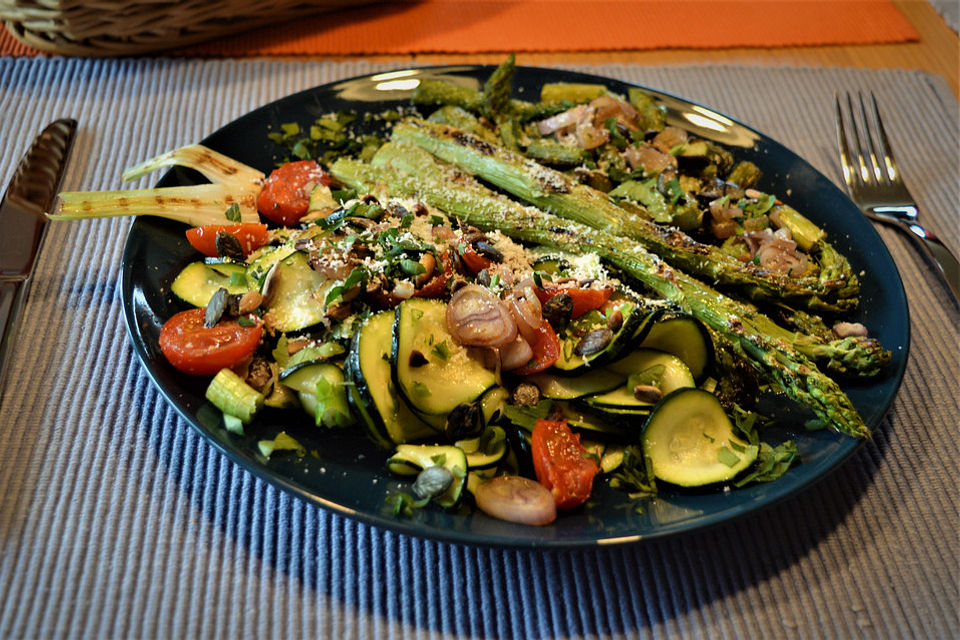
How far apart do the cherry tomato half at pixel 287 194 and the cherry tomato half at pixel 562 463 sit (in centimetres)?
150

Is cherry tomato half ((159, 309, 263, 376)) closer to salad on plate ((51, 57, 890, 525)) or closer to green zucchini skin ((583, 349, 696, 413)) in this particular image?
salad on plate ((51, 57, 890, 525))

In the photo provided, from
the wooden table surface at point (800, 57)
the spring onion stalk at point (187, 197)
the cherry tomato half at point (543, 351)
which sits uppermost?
the spring onion stalk at point (187, 197)

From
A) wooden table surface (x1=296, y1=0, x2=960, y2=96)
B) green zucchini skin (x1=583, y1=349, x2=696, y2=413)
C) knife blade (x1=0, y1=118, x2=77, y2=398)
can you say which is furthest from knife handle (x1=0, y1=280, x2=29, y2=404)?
wooden table surface (x1=296, y1=0, x2=960, y2=96)

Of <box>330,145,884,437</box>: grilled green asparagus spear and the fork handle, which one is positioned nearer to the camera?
<box>330,145,884,437</box>: grilled green asparagus spear

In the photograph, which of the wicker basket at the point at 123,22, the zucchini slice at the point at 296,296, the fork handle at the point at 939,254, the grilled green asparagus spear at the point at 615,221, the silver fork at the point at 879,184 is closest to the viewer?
the zucchini slice at the point at 296,296

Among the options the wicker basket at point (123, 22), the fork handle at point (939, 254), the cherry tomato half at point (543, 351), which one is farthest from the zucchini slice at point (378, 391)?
the wicker basket at point (123, 22)

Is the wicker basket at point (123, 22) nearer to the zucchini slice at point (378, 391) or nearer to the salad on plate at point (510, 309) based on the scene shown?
the salad on plate at point (510, 309)

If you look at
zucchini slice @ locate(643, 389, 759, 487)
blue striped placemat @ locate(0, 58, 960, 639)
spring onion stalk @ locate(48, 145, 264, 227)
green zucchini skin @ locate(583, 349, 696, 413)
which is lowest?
blue striped placemat @ locate(0, 58, 960, 639)

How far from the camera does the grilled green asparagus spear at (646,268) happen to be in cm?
246

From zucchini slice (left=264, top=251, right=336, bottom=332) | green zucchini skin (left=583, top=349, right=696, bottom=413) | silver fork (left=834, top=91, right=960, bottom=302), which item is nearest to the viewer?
green zucchini skin (left=583, top=349, right=696, bottom=413)

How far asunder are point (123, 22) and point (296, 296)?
259cm

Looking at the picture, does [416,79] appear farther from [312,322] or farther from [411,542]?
[411,542]

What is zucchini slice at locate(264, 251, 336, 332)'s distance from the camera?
8.05ft

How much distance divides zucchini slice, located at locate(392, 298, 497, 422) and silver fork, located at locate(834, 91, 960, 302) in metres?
2.53
